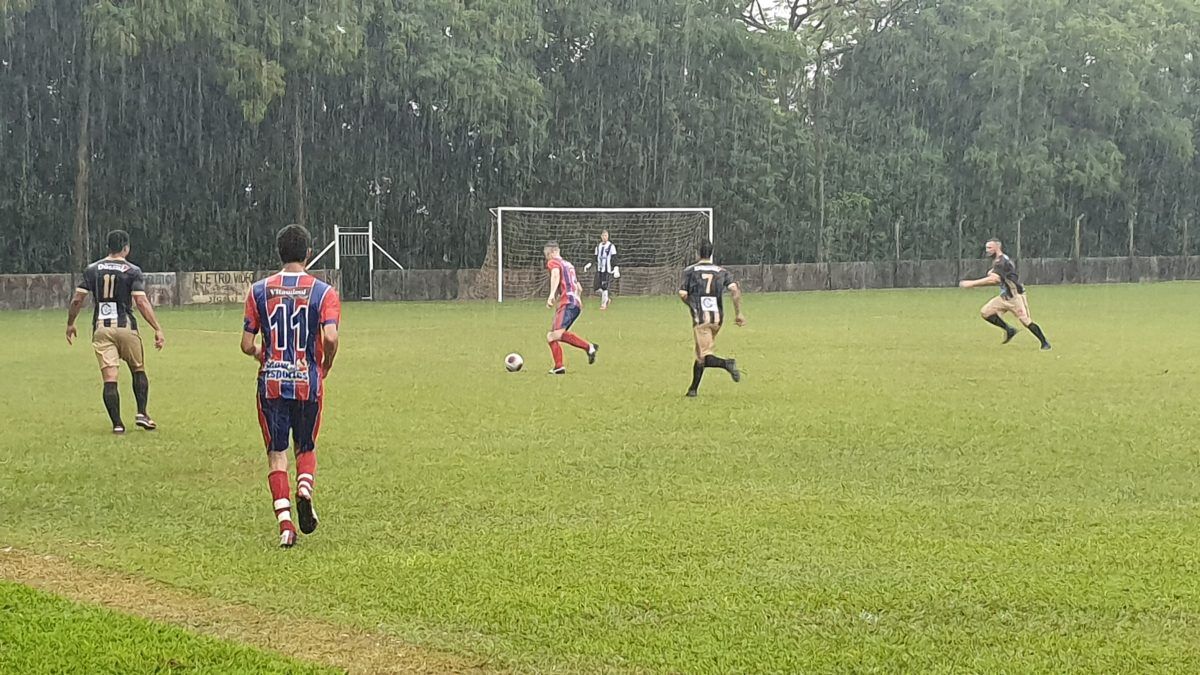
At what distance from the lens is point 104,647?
5613 millimetres

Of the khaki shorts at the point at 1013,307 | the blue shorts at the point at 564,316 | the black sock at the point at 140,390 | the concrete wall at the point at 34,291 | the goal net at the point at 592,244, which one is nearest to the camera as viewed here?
the black sock at the point at 140,390

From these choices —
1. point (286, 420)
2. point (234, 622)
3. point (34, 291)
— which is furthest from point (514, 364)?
point (34, 291)

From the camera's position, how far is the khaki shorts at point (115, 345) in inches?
475

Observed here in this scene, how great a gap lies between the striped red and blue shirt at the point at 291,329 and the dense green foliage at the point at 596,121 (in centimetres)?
2934

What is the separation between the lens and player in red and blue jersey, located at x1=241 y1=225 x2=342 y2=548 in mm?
7570

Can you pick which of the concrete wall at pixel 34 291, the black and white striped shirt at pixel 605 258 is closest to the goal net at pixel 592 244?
the black and white striped shirt at pixel 605 258

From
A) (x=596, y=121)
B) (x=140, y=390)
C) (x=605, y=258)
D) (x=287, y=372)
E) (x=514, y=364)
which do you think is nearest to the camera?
(x=287, y=372)

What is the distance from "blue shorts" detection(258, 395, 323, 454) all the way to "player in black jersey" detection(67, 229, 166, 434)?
4623mm

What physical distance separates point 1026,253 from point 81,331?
41.4 m

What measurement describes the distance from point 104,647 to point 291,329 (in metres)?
2.39

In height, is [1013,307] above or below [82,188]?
below

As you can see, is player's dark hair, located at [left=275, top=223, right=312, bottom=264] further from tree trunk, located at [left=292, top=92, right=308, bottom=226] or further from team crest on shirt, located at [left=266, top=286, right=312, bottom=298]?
tree trunk, located at [left=292, top=92, right=308, bottom=226]

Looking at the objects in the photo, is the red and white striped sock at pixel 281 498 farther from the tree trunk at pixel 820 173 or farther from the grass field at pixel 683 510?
the tree trunk at pixel 820 173

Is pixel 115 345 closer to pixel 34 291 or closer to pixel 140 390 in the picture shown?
pixel 140 390
